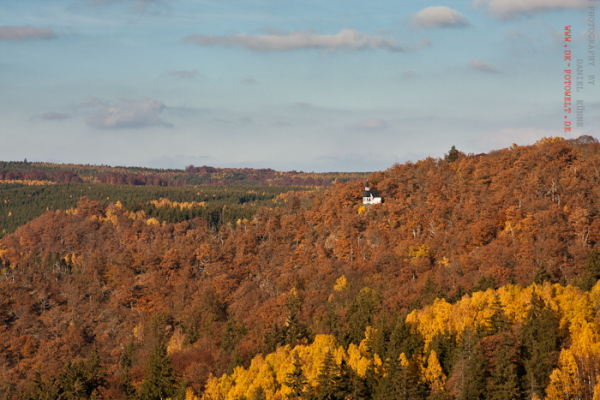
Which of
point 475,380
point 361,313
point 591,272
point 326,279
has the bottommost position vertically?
point 475,380

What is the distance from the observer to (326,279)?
136 m

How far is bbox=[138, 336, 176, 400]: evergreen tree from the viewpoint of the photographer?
3925 inches

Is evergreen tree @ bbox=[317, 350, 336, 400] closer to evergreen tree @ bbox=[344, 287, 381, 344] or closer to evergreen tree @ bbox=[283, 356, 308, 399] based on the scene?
evergreen tree @ bbox=[283, 356, 308, 399]

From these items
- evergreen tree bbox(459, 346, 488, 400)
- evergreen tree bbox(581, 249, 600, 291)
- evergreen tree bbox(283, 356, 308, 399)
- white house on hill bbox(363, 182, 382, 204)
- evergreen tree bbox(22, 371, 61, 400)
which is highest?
white house on hill bbox(363, 182, 382, 204)

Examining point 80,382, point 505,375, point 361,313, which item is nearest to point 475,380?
point 505,375

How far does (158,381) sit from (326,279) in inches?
1772

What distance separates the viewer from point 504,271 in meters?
110

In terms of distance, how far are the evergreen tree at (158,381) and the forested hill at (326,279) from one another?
0.76 feet

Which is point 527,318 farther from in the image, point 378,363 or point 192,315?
point 192,315

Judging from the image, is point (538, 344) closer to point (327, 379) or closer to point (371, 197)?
point (327, 379)

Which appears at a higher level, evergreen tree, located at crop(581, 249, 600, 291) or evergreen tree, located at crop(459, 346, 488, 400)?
evergreen tree, located at crop(581, 249, 600, 291)

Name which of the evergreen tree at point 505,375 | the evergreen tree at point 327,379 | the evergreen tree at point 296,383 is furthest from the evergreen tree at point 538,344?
the evergreen tree at point 296,383

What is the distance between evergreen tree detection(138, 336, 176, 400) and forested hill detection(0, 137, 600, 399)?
0.23 meters

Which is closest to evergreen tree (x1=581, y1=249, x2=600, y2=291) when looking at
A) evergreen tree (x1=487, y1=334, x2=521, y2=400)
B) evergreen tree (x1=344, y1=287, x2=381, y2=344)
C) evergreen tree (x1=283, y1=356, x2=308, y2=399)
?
evergreen tree (x1=487, y1=334, x2=521, y2=400)
